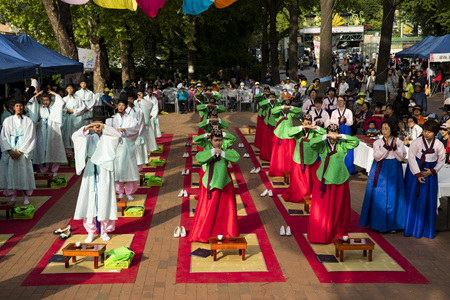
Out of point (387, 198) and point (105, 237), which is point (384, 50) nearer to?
point (387, 198)

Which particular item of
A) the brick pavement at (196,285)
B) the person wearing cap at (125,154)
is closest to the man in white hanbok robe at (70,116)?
the person wearing cap at (125,154)

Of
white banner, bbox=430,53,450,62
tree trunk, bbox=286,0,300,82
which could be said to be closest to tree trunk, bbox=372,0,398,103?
white banner, bbox=430,53,450,62

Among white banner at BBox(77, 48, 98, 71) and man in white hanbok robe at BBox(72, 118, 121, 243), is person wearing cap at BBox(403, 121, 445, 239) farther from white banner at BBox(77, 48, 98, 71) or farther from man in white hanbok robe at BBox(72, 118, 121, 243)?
white banner at BBox(77, 48, 98, 71)

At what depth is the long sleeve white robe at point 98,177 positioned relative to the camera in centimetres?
888

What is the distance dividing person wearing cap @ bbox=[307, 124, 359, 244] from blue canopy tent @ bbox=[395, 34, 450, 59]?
674 inches

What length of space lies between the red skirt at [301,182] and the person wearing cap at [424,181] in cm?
226

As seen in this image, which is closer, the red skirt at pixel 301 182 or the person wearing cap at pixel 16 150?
the person wearing cap at pixel 16 150

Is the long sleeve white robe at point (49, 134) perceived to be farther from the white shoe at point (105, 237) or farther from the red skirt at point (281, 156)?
the red skirt at point (281, 156)

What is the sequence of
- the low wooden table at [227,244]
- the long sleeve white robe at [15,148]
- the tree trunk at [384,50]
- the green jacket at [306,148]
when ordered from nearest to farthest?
the low wooden table at [227,244] → the green jacket at [306,148] → the long sleeve white robe at [15,148] → the tree trunk at [384,50]

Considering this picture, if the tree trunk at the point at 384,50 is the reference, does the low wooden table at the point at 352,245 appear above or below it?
below

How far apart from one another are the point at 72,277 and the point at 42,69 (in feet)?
33.9

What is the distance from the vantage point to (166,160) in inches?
642

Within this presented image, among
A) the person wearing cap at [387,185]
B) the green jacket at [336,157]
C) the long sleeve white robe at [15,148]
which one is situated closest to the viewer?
the green jacket at [336,157]

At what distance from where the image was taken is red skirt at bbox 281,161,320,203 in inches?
447
